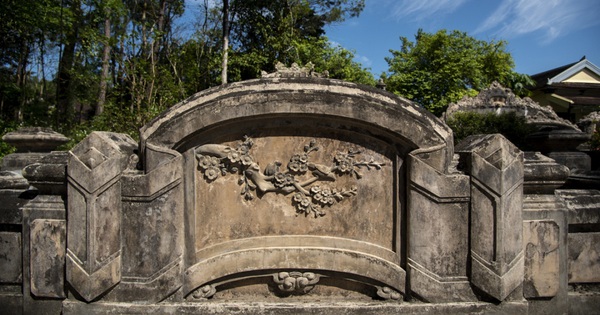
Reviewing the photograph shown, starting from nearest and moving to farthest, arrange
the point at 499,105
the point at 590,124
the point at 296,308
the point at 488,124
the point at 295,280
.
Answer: the point at 296,308 → the point at 295,280 → the point at 488,124 → the point at 590,124 → the point at 499,105

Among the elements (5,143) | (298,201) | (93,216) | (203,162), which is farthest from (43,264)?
(5,143)

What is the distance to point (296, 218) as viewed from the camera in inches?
123

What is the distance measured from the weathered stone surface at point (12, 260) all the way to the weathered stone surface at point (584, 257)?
14.6 ft

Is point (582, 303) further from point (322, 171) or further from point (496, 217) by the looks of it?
point (322, 171)

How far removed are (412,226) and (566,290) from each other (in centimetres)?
136

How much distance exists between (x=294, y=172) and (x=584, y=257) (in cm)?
247

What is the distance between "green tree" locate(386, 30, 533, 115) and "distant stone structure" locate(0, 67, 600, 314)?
18.1 m

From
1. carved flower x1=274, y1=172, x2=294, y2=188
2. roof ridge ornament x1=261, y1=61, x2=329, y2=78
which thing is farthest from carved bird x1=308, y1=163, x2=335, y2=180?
roof ridge ornament x1=261, y1=61, x2=329, y2=78

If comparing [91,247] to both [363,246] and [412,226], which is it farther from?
[412,226]

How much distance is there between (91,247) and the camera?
2.79 m

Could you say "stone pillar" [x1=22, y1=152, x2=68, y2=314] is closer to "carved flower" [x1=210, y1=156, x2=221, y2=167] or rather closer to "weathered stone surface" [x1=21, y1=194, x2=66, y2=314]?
"weathered stone surface" [x1=21, y1=194, x2=66, y2=314]

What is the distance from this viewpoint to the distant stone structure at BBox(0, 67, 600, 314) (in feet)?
9.38

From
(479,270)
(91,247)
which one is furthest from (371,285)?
(91,247)

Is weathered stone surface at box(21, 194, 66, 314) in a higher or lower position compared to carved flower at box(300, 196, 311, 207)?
lower
